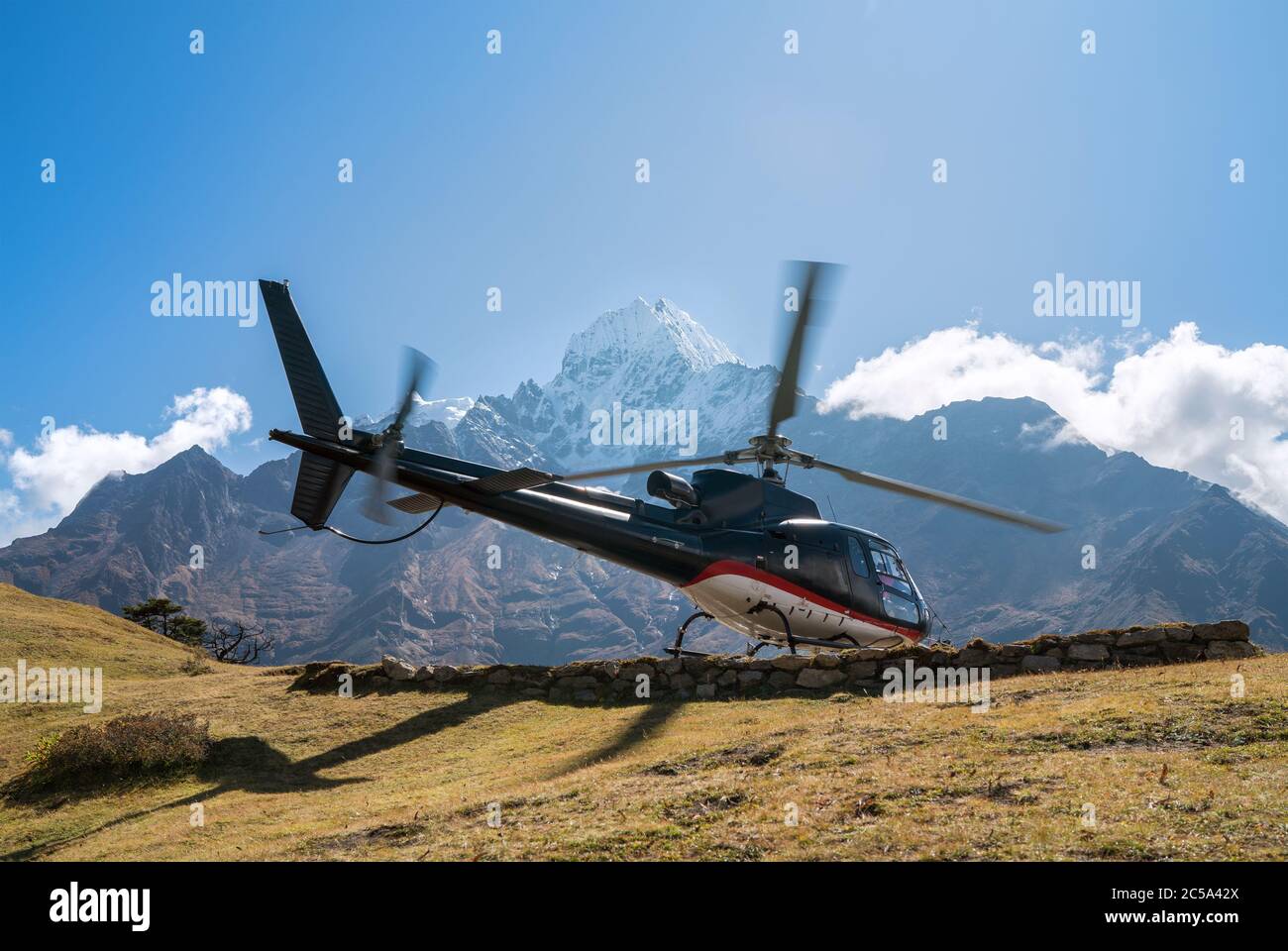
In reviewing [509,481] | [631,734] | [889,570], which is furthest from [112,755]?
[889,570]

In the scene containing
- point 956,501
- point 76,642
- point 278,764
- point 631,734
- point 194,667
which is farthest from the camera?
point 194,667

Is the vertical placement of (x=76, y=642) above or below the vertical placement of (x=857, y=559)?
below

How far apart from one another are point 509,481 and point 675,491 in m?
5.04

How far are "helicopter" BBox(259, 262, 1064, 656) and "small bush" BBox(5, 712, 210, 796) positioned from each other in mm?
3908

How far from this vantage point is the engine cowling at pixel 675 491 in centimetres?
2011

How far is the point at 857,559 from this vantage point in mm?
20906

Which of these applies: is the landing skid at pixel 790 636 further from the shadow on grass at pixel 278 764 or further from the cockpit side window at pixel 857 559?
the shadow on grass at pixel 278 764

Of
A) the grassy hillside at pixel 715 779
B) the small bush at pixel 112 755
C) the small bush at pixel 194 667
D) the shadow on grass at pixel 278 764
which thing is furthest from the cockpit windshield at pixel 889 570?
the small bush at pixel 194 667

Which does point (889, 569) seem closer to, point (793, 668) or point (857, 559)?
point (857, 559)

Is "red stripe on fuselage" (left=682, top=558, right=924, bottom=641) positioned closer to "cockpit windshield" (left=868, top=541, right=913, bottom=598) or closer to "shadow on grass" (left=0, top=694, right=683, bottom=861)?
"cockpit windshield" (left=868, top=541, right=913, bottom=598)

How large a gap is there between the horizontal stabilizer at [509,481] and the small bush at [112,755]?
650cm
